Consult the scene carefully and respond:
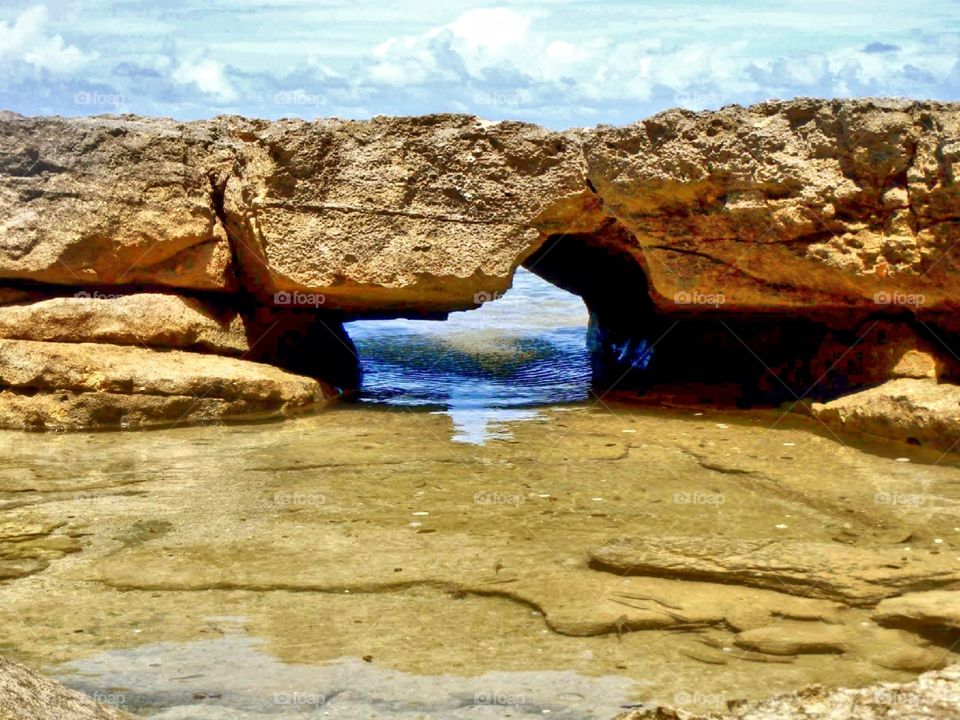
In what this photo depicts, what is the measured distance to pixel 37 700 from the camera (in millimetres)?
2479

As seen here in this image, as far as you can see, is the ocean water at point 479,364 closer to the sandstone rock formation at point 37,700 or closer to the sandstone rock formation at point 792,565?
the sandstone rock formation at point 792,565

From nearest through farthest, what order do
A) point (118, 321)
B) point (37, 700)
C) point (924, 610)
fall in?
point (37, 700)
point (924, 610)
point (118, 321)

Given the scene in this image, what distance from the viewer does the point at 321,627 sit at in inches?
155

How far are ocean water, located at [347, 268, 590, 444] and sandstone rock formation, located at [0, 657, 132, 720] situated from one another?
13.9 feet

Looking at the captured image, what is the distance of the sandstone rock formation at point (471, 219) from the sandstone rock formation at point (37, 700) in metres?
4.99

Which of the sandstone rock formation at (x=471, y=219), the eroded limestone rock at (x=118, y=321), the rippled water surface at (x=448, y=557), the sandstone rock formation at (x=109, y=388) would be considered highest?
the sandstone rock formation at (x=471, y=219)

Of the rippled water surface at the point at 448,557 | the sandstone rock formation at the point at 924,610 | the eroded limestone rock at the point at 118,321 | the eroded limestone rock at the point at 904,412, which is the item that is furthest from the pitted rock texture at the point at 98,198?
the sandstone rock formation at the point at 924,610

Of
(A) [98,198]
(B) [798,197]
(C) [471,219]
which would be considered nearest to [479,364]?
(C) [471,219]

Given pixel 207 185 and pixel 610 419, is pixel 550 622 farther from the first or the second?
pixel 207 185

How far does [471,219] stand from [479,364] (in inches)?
115

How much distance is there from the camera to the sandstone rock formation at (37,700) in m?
2.36

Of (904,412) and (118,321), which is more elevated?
(118,321)

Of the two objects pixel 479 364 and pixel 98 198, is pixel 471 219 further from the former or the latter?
pixel 479 364

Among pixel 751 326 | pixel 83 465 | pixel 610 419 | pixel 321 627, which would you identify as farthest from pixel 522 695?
pixel 751 326
